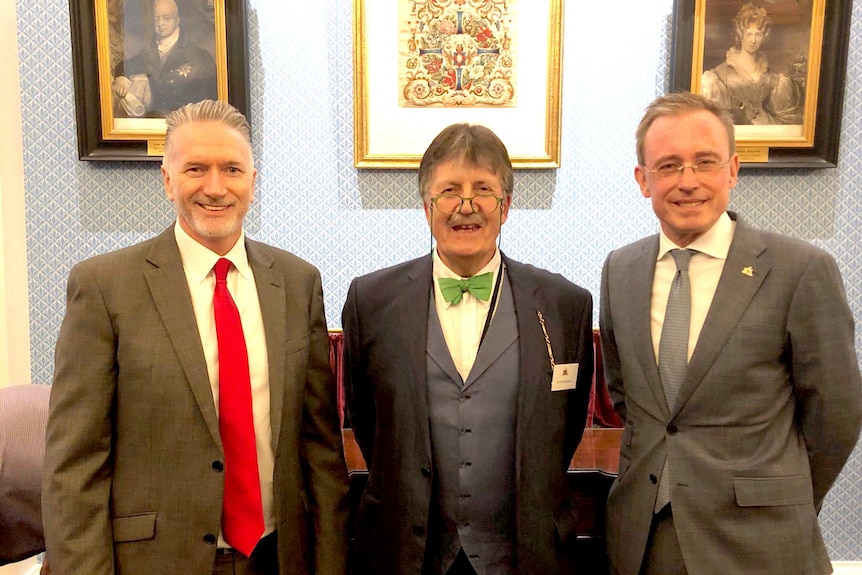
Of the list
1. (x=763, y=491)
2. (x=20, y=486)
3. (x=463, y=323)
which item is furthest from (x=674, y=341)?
(x=20, y=486)

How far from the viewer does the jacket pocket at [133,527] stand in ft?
4.45

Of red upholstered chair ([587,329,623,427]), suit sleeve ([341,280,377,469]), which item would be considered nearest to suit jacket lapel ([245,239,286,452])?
suit sleeve ([341,280,377,469])

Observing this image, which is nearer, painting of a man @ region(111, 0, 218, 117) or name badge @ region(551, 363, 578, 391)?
name badge @ region(551, 363, 578, 391)

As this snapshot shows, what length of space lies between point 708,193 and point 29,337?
306 centimetres

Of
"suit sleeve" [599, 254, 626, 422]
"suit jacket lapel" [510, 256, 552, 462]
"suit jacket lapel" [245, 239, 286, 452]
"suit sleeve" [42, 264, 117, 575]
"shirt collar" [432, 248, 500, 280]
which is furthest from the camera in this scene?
"suit sleeve" [599, 254, 626, 422]

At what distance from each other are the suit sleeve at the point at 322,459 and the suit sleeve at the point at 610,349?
0.79 metres

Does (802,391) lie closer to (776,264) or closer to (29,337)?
(776,264)

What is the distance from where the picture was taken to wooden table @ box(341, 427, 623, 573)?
1.86 metres

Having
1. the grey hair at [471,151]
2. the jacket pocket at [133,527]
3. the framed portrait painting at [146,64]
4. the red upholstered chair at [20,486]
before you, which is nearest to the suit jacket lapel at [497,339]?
the grey hair at [471,151]

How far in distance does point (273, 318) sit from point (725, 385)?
1.06m

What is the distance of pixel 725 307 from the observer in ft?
4.94

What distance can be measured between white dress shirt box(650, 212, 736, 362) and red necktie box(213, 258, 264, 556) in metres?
0.99

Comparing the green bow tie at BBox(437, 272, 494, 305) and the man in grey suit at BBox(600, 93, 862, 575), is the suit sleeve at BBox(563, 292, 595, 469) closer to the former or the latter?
the man in grey suit at BBox(600, 93, 862, 575)

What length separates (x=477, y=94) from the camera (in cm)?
297
